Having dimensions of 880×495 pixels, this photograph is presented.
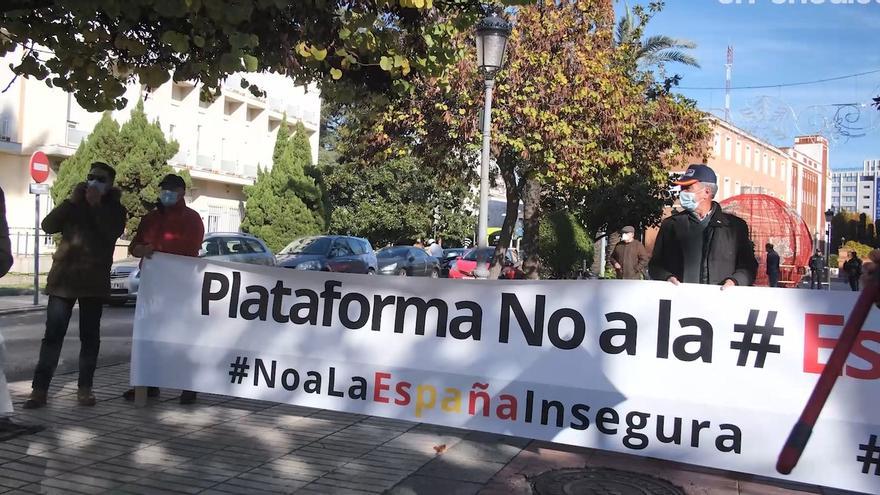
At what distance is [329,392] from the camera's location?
5.70 metres

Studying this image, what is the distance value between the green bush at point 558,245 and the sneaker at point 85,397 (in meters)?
16.1

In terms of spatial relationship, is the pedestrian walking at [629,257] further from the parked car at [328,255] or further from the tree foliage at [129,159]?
the tree foliage at [129,159]

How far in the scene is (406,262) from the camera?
91.8 ft

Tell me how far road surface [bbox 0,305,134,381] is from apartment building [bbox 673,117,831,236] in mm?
41546

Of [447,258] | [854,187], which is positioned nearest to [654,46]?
[447,258]

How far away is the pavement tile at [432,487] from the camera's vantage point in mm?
4699

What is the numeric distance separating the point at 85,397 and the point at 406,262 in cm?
2151

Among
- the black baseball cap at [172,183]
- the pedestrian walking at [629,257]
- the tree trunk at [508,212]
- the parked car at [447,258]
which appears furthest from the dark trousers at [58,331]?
the parked car at [447,258]

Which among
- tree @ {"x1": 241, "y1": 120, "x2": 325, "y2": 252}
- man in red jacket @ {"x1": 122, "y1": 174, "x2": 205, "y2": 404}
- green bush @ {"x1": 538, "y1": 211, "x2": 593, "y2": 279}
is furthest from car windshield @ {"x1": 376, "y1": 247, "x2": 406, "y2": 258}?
man in red jacket @ {"x1": 122, "y1": 174, "x2": 205, "y2": 404}

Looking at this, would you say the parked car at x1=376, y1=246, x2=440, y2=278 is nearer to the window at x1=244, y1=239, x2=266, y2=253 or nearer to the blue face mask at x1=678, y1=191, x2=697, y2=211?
the window at x1=244, y1=239, x2=266, y2=253

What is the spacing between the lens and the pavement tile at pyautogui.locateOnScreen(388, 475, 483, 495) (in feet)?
15.4

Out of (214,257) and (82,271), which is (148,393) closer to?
(82,271)

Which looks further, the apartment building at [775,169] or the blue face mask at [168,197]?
the apartment building at [775,169]

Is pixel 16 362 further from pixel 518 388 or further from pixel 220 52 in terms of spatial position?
pixel 518 388
